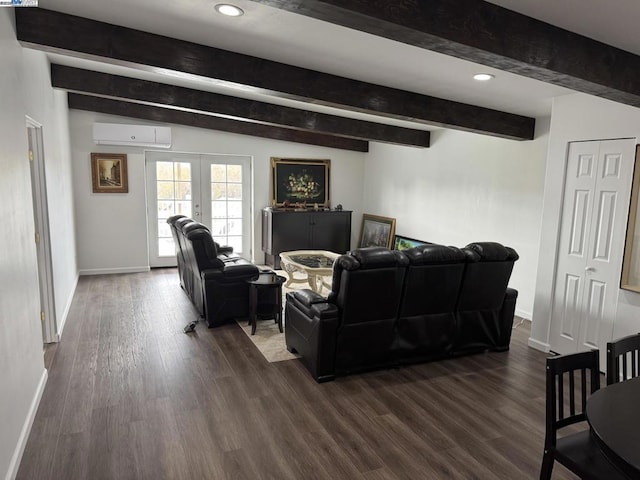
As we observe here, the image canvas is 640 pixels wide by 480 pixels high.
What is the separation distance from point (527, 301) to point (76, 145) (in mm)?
6883

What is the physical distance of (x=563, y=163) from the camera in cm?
398

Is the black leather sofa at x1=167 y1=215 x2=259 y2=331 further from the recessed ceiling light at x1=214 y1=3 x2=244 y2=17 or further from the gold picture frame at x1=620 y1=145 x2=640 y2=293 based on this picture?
the gold picture frame at x1=620 y1=145 x2=640 y2=293

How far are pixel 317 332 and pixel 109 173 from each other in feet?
17.1

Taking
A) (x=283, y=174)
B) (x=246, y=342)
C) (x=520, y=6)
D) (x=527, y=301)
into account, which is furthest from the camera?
(x=283, y=174)

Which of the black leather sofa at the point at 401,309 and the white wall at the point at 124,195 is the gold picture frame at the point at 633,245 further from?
the white wall at the point at 124,195

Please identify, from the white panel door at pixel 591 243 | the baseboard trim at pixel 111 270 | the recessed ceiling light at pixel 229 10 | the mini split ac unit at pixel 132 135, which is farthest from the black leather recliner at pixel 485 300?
the baseboard trim at pixel 111 270

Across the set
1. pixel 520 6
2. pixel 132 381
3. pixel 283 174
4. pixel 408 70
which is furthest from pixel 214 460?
pixel 283 174

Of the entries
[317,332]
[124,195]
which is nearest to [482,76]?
[317,332]

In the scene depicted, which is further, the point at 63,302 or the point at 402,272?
the point at 63,302

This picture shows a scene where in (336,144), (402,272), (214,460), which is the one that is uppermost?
(336,144)

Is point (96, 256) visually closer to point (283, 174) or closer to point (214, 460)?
point (283, 174)

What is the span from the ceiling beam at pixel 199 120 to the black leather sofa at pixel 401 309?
4532mm

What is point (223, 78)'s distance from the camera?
3523 millimetres

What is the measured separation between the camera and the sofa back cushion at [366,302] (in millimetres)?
3301
